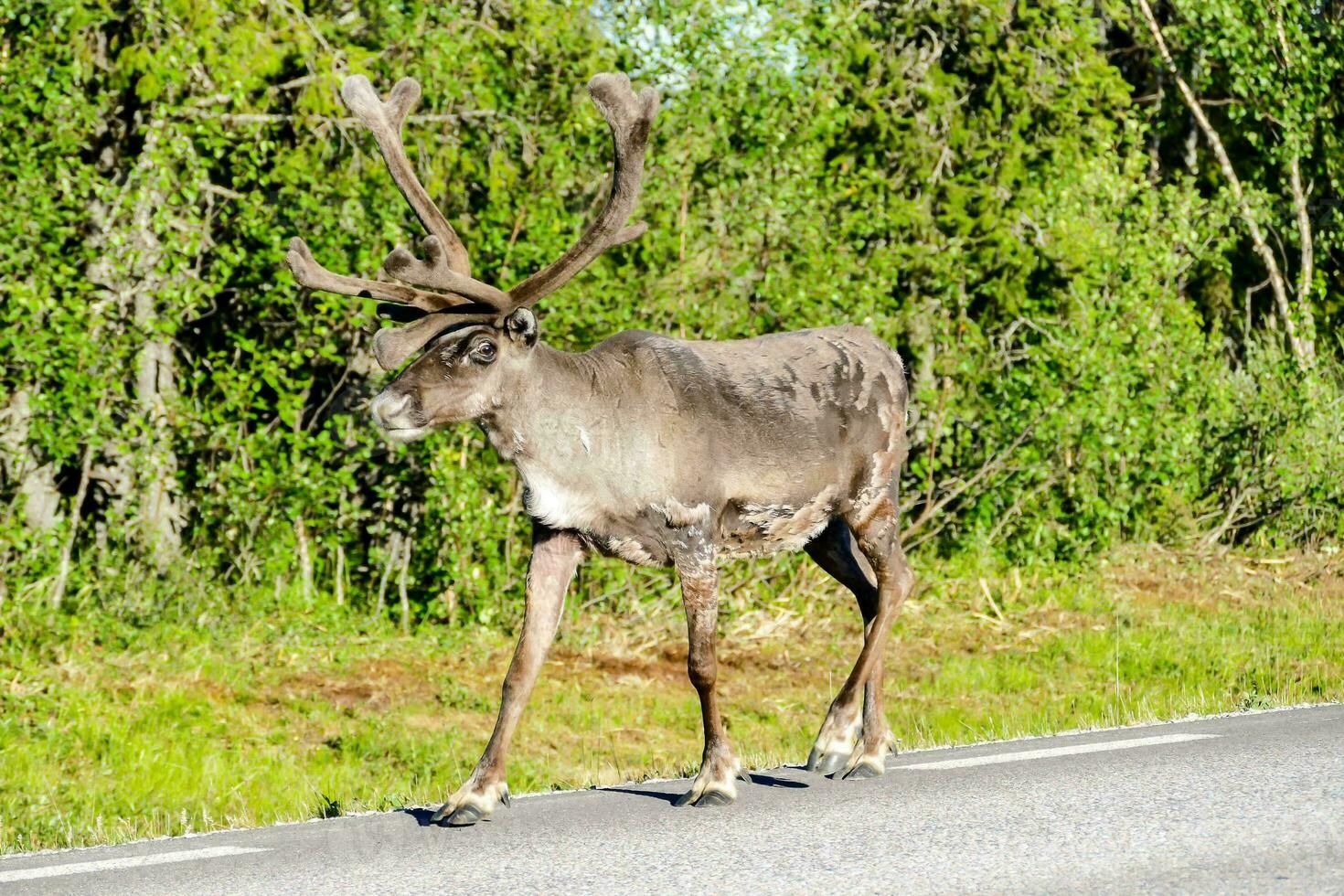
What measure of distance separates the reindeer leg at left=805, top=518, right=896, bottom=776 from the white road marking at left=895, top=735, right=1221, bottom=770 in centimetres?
24

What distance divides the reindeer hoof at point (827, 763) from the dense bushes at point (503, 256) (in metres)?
5.21

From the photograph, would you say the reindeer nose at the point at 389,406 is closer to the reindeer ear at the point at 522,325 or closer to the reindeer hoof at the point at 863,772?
the reindeer ear at the point at 522,325

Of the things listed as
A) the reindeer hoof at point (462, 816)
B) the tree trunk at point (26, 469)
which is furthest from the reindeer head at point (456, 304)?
the tree trunk at point (26, 469)

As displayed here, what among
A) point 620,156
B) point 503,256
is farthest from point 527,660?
point 503,256

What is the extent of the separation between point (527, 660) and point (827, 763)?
5.12 ft

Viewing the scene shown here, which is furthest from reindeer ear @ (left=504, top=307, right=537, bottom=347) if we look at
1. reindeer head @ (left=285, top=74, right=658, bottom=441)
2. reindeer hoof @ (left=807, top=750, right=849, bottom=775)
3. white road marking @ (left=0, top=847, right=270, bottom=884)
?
reindeer hoof @ (left=807, top=750, right=849, bottom=775)

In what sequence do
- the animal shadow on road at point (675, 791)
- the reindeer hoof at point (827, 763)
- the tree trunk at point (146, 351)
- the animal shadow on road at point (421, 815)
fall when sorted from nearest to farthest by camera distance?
the animal shadow on road at point (421, 815)
the animal shadow on road at point (675, 791)
the reindeer hoof at point (827, 763)
the tree trunk at point (146, 351)

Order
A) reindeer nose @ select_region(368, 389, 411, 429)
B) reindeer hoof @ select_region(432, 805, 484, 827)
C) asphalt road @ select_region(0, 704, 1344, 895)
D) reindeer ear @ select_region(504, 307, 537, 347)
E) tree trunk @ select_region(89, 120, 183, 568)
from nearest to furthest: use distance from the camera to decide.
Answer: asphalt road @ select_region(0, 704, 1344, 895) → reindeer hoof @ select_region(432, 805, 484, 827) → reindeer nose @ select_region(368, 389, 411, 429) → reindeer ear @ select_region(504, 307, 537, 347) → tree trunk @ select_region(89, 120, 183, 568)

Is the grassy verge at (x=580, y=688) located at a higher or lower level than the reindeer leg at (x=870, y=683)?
lower

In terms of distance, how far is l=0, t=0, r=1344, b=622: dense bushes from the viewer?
1201 centimetres

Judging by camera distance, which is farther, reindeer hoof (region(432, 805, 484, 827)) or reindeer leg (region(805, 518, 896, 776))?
reindeer leg (region(805, 518, 896, 776))

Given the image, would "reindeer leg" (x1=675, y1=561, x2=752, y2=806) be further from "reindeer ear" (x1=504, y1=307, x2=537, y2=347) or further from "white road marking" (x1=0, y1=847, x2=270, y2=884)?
"white road marking" (x1=0, y1=847, x2=270, y2=884)

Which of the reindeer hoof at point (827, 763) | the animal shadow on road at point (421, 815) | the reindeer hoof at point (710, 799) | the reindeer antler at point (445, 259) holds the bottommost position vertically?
the animal shadow on road at point (421, 815)

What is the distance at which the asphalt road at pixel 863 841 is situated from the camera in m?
5.36
